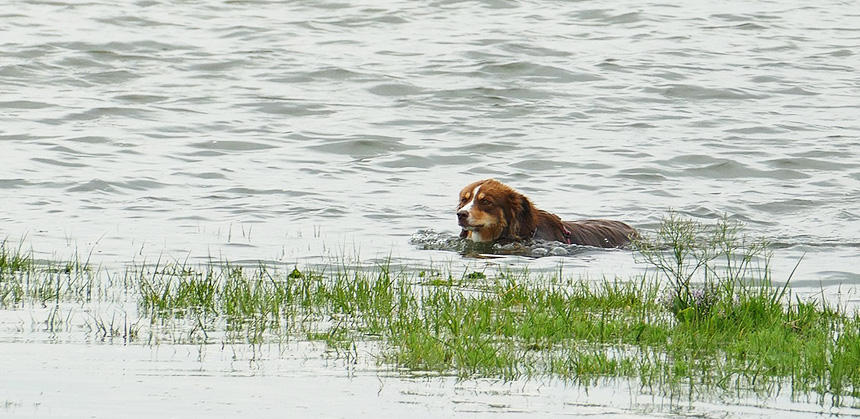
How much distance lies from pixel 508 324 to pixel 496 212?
5.19 meters

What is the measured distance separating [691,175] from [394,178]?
13.1 ft

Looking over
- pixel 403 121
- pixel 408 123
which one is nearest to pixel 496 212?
pixel 408 123

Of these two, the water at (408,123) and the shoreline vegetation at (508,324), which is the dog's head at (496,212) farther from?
the shoreline vegetation at (508,324)

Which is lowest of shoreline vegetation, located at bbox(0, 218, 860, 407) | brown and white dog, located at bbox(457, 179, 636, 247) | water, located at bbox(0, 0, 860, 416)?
shoreline vegetation, located at bbox(0, 218, 860, 407)

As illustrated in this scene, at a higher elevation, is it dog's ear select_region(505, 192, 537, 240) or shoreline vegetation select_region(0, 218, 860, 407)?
dog's ear select_region(505, 192, 537, 240)

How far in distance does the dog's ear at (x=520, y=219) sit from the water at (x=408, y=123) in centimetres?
82

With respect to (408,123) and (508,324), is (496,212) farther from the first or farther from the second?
(408,123)

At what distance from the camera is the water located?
534 inches

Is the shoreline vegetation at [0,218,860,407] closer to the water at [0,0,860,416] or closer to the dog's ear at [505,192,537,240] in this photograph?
the water at [0,0,860,416]

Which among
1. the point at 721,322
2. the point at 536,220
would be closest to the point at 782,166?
the point at 536,220

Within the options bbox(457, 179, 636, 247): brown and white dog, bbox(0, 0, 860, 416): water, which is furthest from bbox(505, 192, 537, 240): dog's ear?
bbox(0, 0, 860, 416): water

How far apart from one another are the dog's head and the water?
58 cm

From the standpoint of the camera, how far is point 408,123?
828 inches

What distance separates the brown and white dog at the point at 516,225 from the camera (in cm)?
1248
